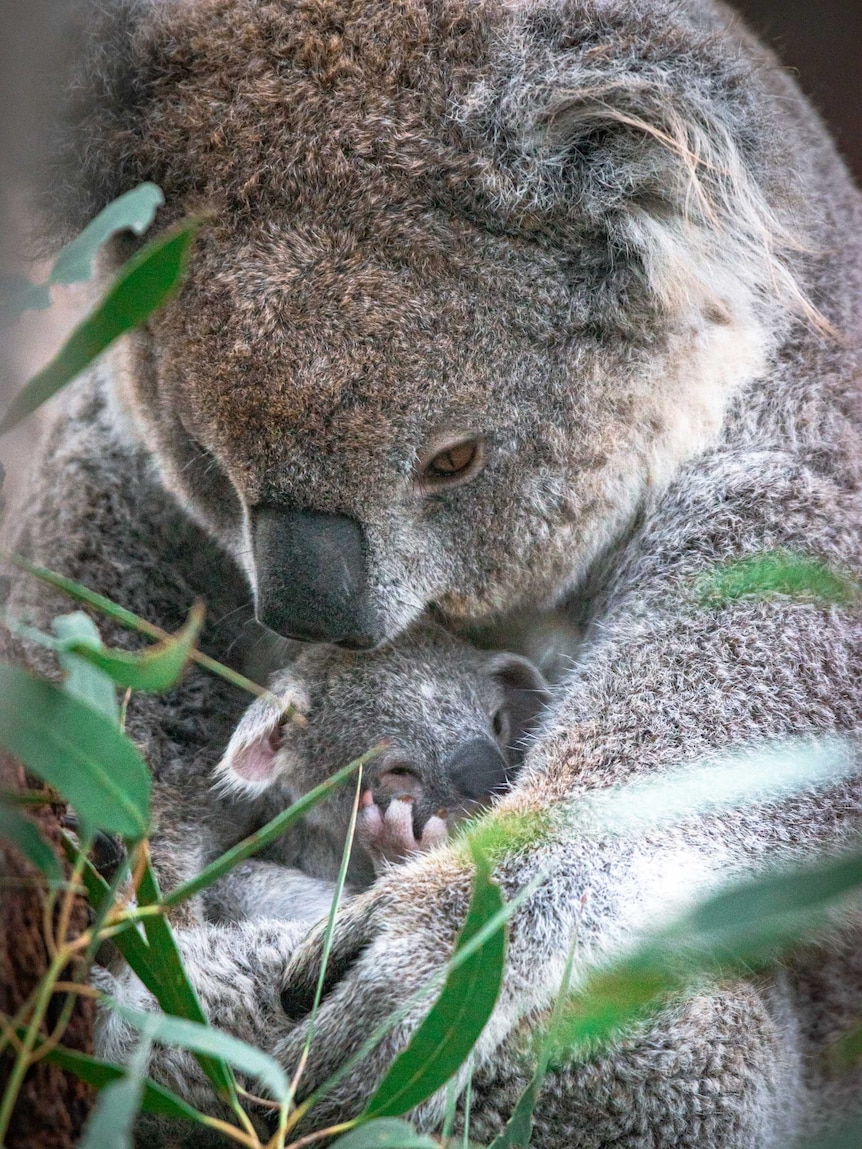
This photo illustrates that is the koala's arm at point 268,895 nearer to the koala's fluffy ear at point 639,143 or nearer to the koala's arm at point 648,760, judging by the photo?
the koala's arm at point 648,760

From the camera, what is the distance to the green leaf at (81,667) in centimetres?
104

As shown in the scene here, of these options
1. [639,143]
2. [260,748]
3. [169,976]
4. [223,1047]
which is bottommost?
[260,748]

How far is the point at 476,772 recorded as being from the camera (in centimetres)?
241

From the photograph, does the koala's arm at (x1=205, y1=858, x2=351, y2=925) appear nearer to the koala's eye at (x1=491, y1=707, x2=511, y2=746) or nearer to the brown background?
the koala's eye at (x1=491, y1=707, x2=511, y2=746)

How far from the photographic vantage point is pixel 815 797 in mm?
2084

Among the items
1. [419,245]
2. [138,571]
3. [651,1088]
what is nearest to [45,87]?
[419,245]

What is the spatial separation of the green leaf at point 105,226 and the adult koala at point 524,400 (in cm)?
86

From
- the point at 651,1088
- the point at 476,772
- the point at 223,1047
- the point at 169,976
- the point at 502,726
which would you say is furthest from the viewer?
the point at 502,726

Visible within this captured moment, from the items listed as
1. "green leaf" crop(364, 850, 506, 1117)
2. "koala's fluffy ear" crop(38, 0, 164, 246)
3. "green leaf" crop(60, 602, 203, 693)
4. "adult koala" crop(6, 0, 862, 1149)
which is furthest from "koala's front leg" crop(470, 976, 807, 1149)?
"koala's fluffy ear" crop(38, 0, 164, 246)

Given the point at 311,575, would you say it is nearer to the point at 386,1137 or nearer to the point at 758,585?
the point at 758,585

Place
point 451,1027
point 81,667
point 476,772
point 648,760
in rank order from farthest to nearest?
point 476,772, point 648,760, point 451,1027, point 81,667

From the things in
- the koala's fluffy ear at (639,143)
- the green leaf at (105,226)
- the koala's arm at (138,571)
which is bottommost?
the koala's arm at (138,571)

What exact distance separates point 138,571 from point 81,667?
1684 mm

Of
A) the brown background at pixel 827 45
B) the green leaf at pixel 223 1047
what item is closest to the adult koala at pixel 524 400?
the green leaf at pixel 223 1047
